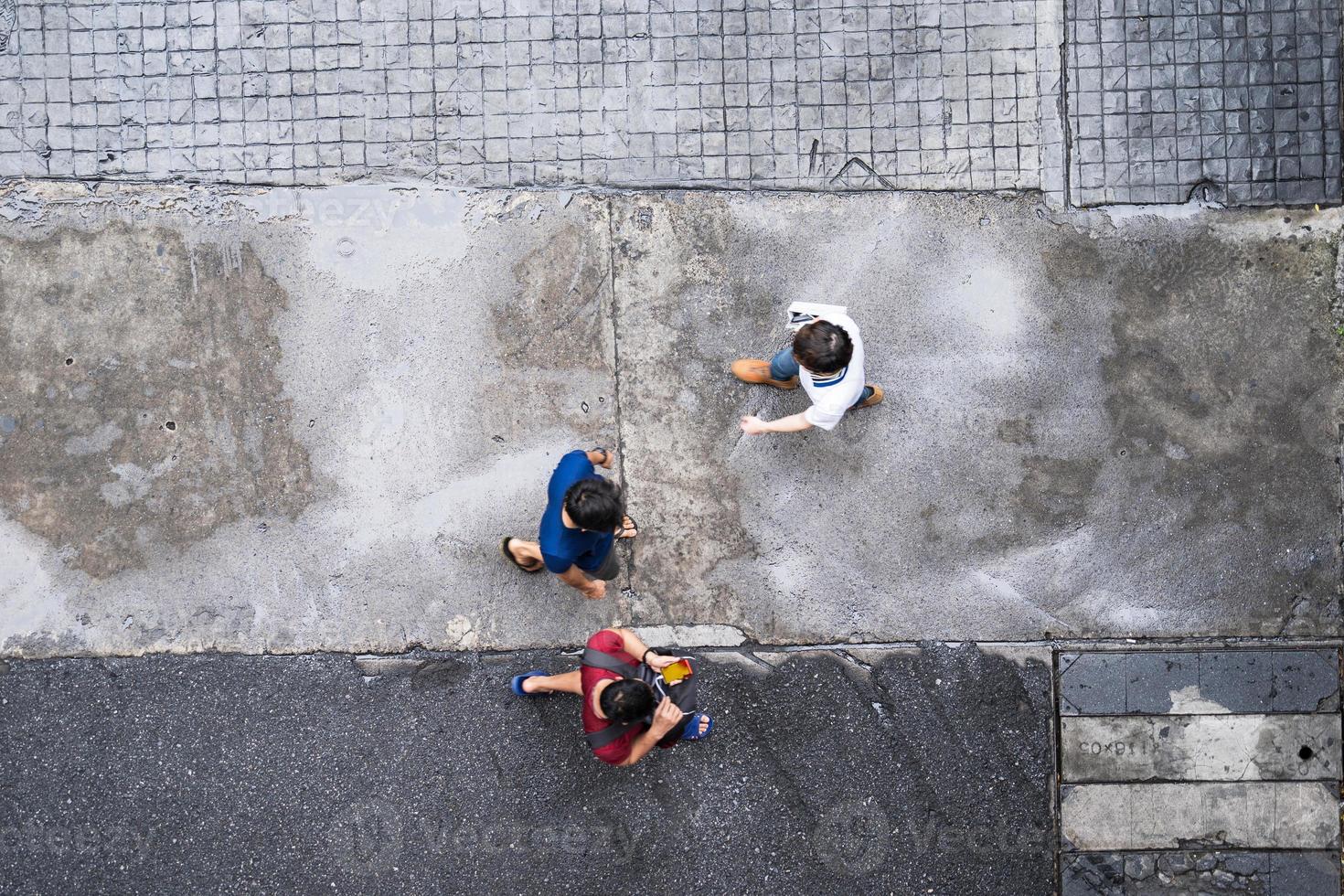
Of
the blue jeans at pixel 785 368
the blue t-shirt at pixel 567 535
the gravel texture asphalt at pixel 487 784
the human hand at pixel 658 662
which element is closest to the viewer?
the blue t-shirt at pixel 567 535

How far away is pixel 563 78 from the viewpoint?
16.6 feet

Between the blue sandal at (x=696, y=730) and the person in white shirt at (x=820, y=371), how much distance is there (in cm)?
154

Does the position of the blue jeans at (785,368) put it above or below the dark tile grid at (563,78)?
below

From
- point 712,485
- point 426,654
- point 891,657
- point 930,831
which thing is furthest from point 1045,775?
point 426,654

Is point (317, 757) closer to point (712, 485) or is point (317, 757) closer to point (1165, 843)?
point (712, 485)

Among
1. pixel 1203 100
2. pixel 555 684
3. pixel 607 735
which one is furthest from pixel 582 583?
pixel 1203 100

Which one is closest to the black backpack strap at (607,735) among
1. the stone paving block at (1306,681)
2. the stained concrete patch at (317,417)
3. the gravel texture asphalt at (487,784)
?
the gravel texture asphalt at (487,784)

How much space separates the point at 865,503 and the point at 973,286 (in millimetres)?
1347

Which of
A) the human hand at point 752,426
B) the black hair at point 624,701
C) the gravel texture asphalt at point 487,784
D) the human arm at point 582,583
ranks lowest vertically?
the gravel texture asphalt at point 487,784

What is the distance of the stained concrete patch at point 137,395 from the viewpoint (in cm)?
498

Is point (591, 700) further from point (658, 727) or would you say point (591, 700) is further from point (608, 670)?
point (658, 727)

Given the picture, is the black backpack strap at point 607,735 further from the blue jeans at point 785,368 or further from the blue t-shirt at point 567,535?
the blue jeans at point 785,368

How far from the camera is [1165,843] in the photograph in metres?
4.98

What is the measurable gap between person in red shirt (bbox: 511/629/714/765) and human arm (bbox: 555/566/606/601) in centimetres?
33
